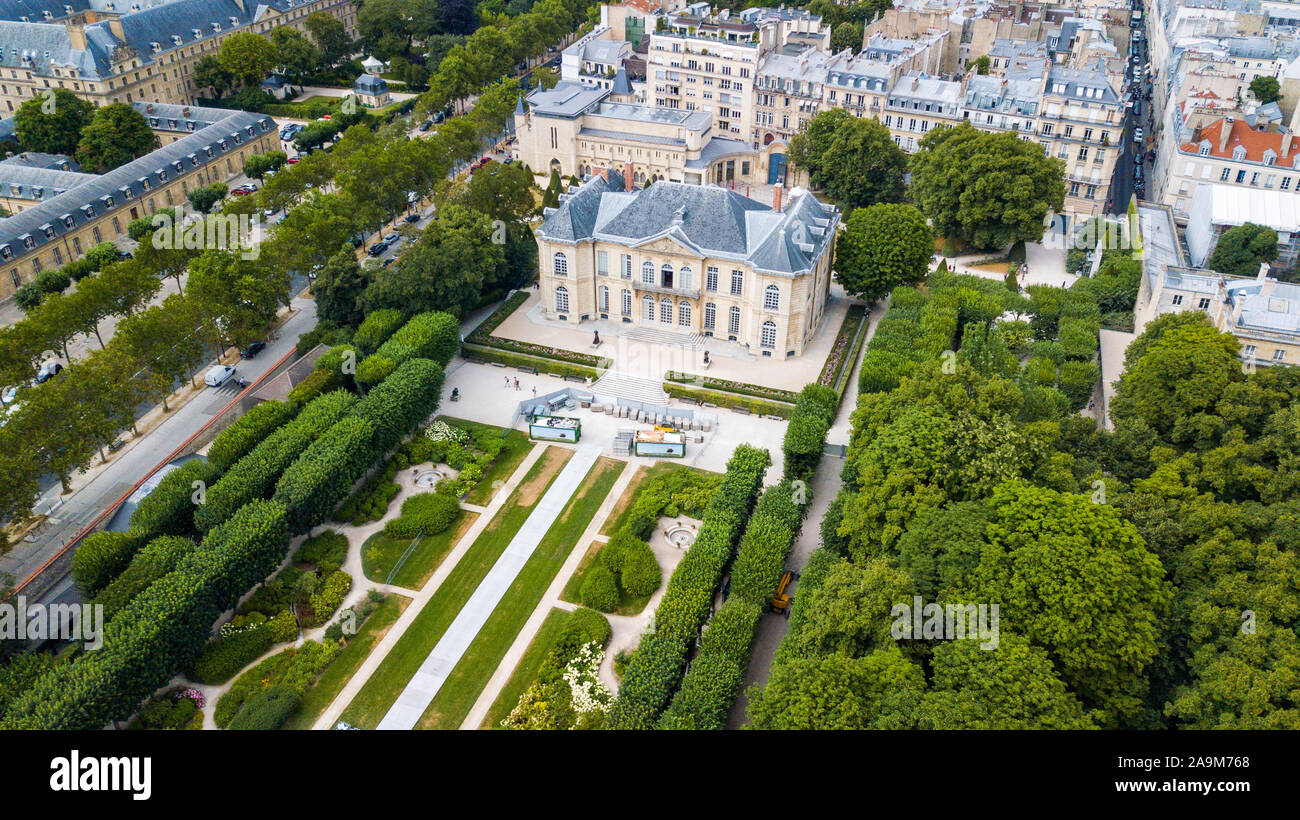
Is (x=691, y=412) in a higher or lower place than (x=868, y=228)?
lower

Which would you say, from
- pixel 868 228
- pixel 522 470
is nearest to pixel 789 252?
pixel 868 228

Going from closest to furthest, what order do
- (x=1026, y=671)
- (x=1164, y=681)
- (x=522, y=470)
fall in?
(x=1026, y=671) < (x=1164, y=681) < (x=522, y=470)

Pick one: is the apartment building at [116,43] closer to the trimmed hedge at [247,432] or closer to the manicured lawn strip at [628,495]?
the trimmed hedge at [247,432]

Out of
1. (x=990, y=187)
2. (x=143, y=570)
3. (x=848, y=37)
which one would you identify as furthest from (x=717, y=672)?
(x=848, y=37)

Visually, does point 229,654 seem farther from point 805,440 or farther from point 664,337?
point 664,337

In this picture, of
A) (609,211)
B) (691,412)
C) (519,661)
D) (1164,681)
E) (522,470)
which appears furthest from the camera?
(609,211)

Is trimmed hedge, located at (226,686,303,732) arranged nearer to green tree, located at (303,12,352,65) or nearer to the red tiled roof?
the red tiled roof

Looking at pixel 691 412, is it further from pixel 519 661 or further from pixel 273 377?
pixel 273 377

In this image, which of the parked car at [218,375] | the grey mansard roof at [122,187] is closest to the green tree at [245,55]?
the grey mansard roof at [122,187]
